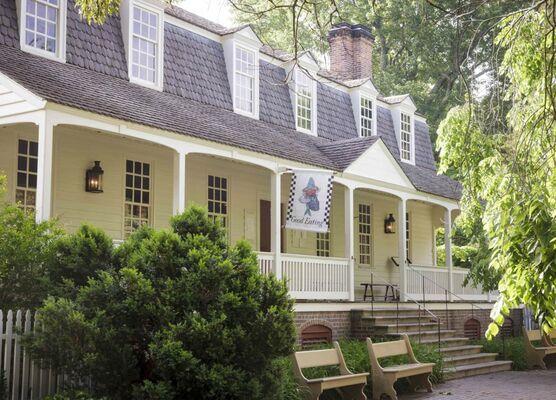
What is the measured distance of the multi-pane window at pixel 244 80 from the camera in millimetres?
17797

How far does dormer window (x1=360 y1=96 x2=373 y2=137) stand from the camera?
22531 millimetres

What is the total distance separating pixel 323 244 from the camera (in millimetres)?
20844

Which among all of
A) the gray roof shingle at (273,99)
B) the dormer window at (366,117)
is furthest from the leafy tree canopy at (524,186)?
the dormer window at (366,117)

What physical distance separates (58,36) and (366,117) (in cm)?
1096

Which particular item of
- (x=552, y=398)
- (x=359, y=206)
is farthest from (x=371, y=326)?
(x=359, y=206)

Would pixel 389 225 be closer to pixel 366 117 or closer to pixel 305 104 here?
pixel 366 117

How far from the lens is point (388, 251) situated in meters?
23.2

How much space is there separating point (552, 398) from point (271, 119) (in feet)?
29.7

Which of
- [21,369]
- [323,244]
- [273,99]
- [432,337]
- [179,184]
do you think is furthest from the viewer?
[323,244]

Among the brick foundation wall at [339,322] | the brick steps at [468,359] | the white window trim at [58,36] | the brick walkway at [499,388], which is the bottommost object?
the brick walkway at [499,388]

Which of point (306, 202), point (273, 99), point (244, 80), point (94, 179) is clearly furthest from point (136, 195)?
point (273, 99)

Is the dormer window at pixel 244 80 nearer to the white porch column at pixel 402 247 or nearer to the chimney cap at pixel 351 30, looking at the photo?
the white porch column at pixel 402 247

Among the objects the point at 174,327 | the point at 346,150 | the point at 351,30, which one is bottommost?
the point at 174,327

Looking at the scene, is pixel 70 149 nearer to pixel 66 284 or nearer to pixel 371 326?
pixel 66 284
